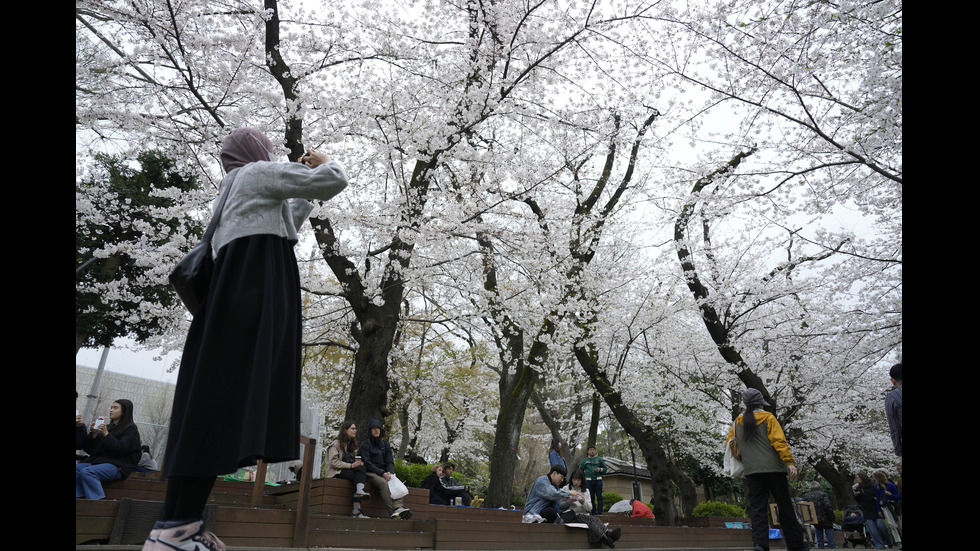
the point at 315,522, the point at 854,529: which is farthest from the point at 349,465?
the point at 854,529

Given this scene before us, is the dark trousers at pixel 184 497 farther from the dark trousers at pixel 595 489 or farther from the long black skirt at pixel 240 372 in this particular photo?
the dark trousers at pixel 595 489

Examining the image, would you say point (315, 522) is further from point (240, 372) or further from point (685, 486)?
point (685, 486)

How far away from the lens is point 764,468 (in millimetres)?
5602

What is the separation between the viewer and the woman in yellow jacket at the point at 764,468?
5.55 m

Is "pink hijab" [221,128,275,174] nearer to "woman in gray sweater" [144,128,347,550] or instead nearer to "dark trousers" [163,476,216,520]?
"woman in gray sweater" [144,128,347,550]

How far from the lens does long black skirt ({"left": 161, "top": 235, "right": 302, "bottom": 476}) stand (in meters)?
1.93

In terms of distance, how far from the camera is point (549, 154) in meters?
13.8

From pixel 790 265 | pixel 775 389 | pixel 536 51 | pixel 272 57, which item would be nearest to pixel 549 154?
pixel 536 51

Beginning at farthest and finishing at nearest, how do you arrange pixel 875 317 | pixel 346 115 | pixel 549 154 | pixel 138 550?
pixel 549 154
pixel 875 317
pixel 346 115
pixel 138 550

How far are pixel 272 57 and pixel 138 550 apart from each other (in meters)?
7.02

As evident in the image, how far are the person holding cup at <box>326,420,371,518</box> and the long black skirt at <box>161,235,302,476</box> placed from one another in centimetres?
519

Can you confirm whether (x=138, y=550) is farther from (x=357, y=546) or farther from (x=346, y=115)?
(x=346, y=115)

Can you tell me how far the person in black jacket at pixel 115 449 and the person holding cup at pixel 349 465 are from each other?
2.13 meters

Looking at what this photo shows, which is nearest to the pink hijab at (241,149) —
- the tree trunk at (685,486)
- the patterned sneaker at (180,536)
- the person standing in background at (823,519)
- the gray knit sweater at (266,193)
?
the gray knit sweater at (266,193)
